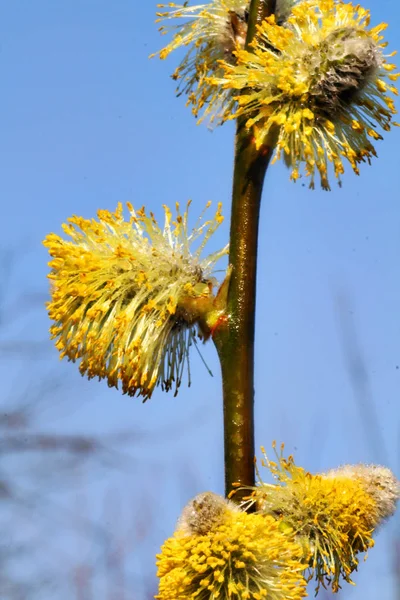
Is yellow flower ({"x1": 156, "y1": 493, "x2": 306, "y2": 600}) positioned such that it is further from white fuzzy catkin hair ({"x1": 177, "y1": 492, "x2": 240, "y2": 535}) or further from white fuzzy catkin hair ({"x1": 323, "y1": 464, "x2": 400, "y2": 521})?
white fuzzy catkin hair ({"x1": 323, "y1": 464, "x2": 400, "y2": 521})

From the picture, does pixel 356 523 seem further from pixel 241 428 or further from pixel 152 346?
pixel 152 346

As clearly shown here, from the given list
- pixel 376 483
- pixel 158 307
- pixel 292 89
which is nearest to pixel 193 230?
pixel 158 307

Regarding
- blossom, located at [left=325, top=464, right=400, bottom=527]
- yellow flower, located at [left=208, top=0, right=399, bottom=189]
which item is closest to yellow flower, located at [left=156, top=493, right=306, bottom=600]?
blossom, located at [left=325, top=464, right=400, bottom=527]

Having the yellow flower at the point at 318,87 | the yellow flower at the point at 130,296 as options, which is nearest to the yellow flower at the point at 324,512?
the yellow flower at the point at 130,296

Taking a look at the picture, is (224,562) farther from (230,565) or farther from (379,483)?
(379,483)


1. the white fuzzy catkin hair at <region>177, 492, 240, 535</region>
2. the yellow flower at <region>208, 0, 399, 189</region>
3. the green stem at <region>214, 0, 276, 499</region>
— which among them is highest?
the yellow flower at <region>208, 0, 399, 189</region>

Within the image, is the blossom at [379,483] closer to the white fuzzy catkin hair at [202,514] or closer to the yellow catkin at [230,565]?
the yellow catkin at [230,565]

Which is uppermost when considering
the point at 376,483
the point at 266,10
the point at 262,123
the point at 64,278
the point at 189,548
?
the point at 266,10

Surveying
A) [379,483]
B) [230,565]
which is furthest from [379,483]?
[230,565]
